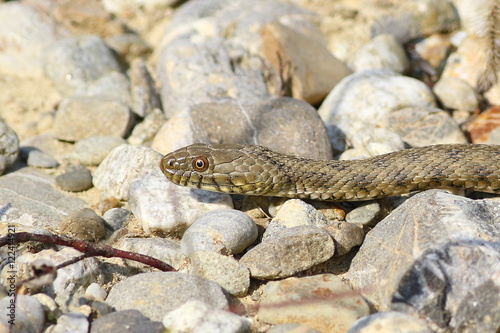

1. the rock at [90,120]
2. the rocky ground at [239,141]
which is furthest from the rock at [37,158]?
the rock at [90,120]

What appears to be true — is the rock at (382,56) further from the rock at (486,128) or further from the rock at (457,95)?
the rock at (486,128)

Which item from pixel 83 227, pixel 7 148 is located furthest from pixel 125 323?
pixel 7 148

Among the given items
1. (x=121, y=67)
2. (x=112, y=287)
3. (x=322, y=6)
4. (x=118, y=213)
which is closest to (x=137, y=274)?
(x=112, y=287)

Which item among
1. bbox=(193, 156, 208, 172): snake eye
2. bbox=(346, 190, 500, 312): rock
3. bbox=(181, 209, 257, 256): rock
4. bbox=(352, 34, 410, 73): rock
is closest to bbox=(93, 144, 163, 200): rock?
bbox=(193, 156, 208, 172): snake eye

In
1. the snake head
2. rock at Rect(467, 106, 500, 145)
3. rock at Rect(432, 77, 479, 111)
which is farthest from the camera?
rock at Rect(432, 77, 479, 111)

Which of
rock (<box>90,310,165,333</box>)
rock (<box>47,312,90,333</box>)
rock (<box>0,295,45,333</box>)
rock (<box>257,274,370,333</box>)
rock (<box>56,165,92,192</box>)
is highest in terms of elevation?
rock (<box>0,295,45,333</box>)

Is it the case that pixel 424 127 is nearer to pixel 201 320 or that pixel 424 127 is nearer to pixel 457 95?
pixel 457 95

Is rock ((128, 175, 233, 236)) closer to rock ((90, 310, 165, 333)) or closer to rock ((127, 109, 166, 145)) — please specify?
rock ((90, 310, 165, 333))
